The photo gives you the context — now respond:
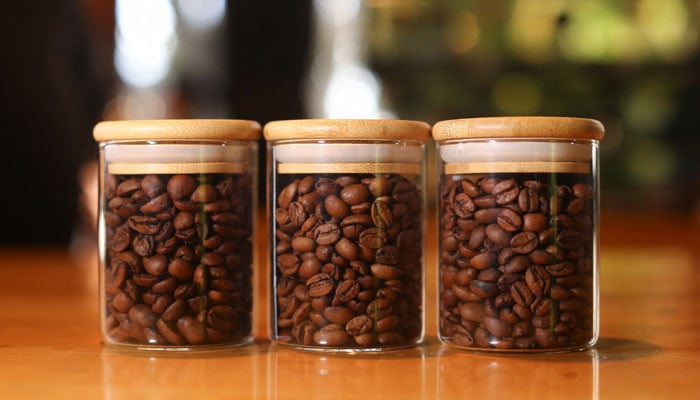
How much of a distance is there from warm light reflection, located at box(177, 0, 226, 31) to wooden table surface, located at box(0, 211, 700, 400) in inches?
104

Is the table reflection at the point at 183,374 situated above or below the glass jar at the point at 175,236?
below

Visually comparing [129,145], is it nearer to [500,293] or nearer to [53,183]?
[500,293]

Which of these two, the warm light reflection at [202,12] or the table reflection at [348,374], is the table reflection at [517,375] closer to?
the table reflection at [348,374]

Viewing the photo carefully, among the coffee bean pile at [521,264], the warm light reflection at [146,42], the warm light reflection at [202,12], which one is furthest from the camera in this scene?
the warm light reflection at [202,12]

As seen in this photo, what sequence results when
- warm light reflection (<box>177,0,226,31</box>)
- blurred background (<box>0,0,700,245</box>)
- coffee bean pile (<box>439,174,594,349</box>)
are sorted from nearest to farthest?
coffee bean pile (<box>439,174,594,349</box>) < blurred background (<box>0,0,700,245</box>) < warm light reflection (<box>177,0,226,31</box>)

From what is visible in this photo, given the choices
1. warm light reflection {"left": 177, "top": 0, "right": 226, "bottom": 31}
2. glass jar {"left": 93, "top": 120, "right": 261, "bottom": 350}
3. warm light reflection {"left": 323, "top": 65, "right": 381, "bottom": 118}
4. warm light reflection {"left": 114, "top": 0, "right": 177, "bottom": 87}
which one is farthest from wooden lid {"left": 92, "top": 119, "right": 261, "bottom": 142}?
warm light reflection {"left": 177, "top": 0, "right": 226, "bottom": 31}

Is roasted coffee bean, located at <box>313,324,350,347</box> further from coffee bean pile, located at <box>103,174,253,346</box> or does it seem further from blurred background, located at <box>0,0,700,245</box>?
blurred background, located at <box>0,0,700,245</box>

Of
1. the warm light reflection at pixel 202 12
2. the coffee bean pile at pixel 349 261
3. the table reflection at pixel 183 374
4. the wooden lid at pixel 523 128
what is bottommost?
the table reflection at pixel 183 374

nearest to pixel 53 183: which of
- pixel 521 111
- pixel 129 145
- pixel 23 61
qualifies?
pixel 23 61

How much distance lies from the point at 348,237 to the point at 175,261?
0.16 meters

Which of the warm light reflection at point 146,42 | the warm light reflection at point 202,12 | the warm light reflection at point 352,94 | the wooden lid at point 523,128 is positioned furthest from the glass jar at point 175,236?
the warm light reflection at point 202,12

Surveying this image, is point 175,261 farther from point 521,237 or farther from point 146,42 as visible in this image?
point 146,42

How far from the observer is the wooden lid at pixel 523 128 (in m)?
0.85

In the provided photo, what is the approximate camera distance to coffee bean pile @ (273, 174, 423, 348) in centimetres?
86
